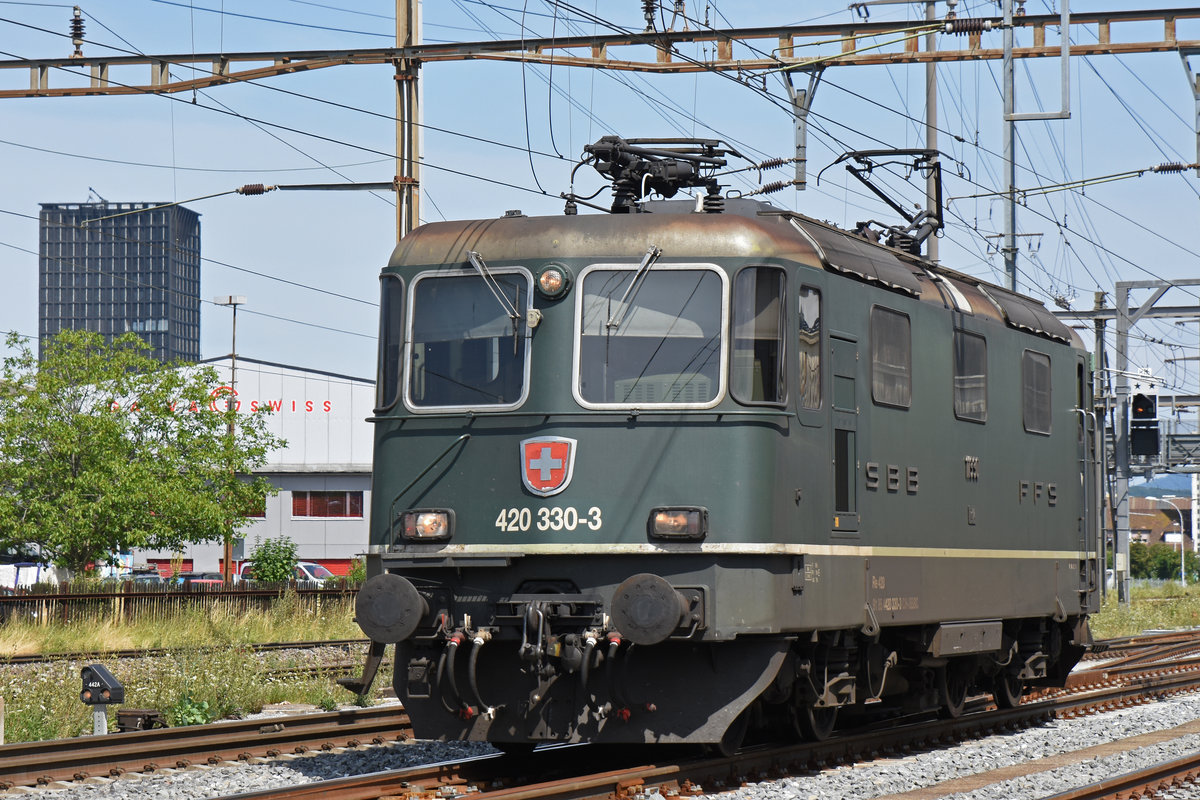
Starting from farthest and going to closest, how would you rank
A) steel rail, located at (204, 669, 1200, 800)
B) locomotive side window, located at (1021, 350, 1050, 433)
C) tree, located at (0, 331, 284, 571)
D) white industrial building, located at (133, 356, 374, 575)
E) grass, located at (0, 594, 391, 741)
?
white industrial building, located at (133, 356, 374, 575) → tree, located at (0, 331, 284, 571) → locomotive side window, located at (1021, 350, 1050, 433) → grass, located at (0, 594, 391, 741) → steel rail, located at (204, 669, 1200, 800)

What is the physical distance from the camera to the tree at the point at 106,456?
33.7m

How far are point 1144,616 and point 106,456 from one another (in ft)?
74.8

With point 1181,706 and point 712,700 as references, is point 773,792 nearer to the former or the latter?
point 712,700

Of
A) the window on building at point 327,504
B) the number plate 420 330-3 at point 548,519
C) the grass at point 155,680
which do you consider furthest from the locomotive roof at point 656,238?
the window on building at point 327,504

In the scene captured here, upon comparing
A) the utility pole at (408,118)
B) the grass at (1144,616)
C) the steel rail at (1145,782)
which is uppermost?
the utility pole at (408,118)

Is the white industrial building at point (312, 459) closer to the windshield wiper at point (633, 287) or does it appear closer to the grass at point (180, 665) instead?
the grass at point (180, 665)

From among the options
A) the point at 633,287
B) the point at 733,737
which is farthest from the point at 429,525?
the point at 733,737

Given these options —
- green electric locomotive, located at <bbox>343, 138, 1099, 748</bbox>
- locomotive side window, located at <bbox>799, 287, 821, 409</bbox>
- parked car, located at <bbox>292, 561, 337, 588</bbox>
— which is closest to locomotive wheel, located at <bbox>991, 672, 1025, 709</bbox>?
green electric locomotive, located at <bbox>343, 138, 1099, 748</bbox>

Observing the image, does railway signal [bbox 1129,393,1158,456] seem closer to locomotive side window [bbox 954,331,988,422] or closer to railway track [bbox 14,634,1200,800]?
railway track [bbox 14,634,1200,800]

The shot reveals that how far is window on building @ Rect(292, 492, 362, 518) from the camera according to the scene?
60.8 metres

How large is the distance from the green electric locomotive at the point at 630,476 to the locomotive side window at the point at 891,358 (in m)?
0.04

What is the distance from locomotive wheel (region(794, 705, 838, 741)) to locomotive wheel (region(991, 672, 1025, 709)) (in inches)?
138

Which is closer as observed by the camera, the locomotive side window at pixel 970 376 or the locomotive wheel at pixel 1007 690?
the locomotive side window at pixel 970 376

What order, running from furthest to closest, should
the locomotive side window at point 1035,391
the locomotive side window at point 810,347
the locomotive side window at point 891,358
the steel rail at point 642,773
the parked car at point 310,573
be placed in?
the parked car at point 310,573 < the locomotive side window at point 1035,391 < the locomotive side window at point 891,358 < the locomotive side window at point 810,347 < the steel rail at point 642,773
